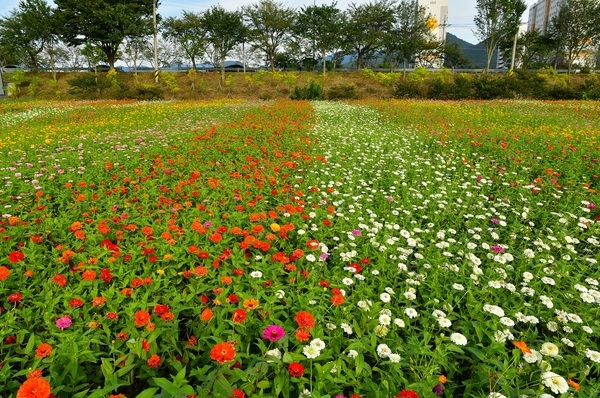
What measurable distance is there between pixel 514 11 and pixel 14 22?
145 ft

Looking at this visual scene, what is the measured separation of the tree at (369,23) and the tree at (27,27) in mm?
28149

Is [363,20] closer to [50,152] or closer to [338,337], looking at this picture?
[50,152]

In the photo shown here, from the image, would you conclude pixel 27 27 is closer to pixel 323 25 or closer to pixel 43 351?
pixel 323 25

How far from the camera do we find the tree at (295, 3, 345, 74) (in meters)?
32.4

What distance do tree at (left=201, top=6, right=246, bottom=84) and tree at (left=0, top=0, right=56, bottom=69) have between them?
534 inches

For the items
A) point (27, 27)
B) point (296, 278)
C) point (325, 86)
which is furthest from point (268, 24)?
point (296, 278)

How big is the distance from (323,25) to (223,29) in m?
9.86

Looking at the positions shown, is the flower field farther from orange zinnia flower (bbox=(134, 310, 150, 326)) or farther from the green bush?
the green bush

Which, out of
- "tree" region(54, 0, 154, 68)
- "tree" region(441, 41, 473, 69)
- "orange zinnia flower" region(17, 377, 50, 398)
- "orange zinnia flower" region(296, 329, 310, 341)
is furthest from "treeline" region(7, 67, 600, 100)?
"orange zinnia flower" region(17, 377, 50, 398)

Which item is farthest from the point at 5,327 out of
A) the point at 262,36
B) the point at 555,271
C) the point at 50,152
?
the point at 262,36

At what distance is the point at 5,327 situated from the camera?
69.2 inches

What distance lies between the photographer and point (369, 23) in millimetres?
35625

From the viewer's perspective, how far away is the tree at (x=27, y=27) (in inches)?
1200

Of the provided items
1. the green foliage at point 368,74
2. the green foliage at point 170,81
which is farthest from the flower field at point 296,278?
the green foliage at point 368,74
